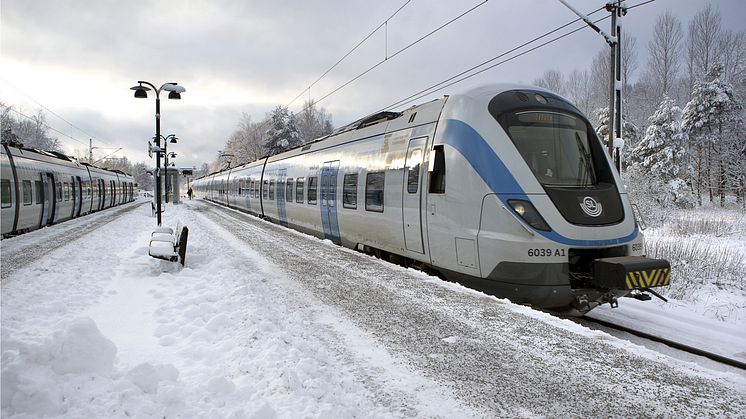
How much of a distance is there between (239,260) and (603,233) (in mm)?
7005

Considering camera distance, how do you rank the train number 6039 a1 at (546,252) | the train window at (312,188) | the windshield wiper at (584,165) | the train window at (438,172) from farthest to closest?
the train window at (312,188), the train window at (438,172), the windshield wiper at (584,165), the train number 6039 a1 at (546,252)

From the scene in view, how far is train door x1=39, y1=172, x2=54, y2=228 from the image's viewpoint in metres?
16.0

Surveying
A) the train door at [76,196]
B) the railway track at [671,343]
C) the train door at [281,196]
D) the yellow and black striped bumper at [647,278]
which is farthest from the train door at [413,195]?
the train door at [76,196]

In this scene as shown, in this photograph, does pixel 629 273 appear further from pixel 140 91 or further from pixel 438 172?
pixel 140 91

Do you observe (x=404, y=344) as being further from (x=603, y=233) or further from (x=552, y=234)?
(x=603, y=233)

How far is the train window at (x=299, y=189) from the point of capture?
1463 centimetres

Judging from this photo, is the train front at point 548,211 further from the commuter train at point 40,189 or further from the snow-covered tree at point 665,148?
the snow-covered tree at point 665,148

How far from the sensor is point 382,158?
28.8ft

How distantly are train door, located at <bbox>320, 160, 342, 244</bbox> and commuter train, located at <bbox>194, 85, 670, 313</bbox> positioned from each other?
→ 117 inches

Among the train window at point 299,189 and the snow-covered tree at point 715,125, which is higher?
the snow-covered tree at point 715,125

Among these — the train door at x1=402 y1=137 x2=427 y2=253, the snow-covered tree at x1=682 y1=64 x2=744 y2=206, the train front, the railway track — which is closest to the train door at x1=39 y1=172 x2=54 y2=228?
the train door at x1=402 y1=137 x2=427 y2=253

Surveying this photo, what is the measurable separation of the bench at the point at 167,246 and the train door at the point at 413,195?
4344 mm

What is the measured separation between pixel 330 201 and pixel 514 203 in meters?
6.83

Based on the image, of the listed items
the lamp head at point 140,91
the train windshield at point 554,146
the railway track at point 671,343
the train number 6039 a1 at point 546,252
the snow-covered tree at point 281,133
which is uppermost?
the snow-covered tree at point 281,133
